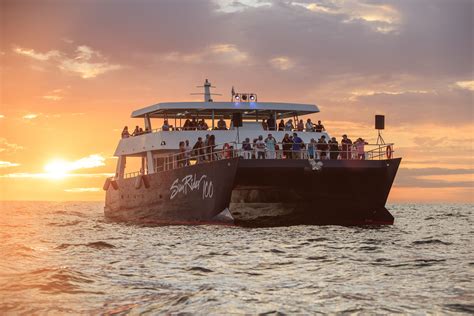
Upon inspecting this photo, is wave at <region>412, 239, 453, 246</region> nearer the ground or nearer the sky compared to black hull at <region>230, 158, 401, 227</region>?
nearer the ground

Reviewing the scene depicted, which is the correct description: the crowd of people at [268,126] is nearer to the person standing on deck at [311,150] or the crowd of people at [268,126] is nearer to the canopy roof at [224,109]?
the canopy roof at [224,109]

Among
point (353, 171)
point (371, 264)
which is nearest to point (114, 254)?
point (371, 264)

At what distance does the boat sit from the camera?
24062mm

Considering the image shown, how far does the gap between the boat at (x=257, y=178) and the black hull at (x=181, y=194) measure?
38 millimetres

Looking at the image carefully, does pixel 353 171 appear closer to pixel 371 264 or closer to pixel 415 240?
pixel 415 240

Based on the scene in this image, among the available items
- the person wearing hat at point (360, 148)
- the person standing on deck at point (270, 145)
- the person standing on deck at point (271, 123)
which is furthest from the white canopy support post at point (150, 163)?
the person wearing hat at point (360, 148)

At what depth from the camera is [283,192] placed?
24844mm

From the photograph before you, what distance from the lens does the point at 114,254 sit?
16.2m

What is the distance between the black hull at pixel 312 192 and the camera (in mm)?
24000

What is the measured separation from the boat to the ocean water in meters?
4.38

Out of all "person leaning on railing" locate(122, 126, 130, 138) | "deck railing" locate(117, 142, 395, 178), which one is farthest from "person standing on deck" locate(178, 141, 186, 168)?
"person leaning on railing" locate(122, 126, 130, 138)

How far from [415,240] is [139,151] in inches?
665

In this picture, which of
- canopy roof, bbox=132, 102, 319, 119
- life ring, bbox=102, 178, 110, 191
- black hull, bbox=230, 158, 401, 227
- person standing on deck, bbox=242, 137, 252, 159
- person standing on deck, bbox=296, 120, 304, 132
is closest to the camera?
black hull, bbox=230, 158, 401, 227

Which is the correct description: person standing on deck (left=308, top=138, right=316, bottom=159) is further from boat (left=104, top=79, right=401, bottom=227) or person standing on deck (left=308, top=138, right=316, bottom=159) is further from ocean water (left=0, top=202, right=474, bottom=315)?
ocean water (left=0, top=202, right=474, bottom=315)
